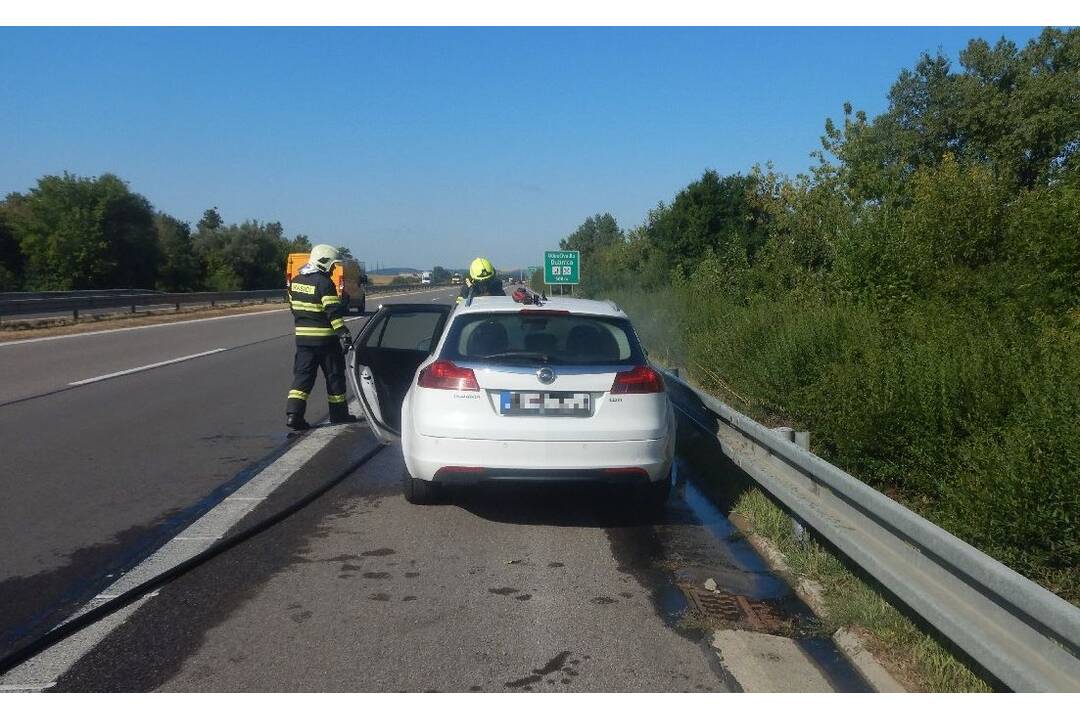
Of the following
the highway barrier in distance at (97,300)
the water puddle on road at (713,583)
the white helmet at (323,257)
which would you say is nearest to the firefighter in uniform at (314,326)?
the white helmet at (323,257)

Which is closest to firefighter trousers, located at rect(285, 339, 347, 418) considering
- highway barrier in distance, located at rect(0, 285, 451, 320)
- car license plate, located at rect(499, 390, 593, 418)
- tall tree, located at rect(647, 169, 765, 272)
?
car license plate, located at rect(499, 390, 593, 418)

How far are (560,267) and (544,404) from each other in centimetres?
2981

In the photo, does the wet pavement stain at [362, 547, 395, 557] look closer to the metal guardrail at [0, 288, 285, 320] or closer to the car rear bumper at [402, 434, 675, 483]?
the car rear bumper at [402, 434, 675, 483]

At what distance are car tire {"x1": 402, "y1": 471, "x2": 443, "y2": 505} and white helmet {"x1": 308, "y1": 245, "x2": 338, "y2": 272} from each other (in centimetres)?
377

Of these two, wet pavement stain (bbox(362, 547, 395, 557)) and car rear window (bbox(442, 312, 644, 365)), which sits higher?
car rear window (bbox(442, 312, 644, 365))

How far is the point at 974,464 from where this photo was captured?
17.3ft

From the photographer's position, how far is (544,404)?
639cm

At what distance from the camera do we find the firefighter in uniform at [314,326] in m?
10.1

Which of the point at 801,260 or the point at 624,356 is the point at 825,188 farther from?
the point at 624,356

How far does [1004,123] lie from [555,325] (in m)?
34.1

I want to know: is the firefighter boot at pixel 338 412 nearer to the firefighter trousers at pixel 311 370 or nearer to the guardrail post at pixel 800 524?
the firefighter trousers at pixel 311 370

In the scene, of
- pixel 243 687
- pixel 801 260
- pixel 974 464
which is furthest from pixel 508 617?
pixel 801 260

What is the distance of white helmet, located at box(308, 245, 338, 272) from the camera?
400 inches

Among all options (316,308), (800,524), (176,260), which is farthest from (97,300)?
(176,260)
